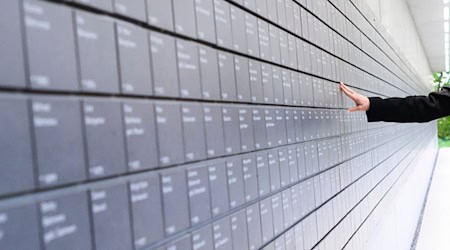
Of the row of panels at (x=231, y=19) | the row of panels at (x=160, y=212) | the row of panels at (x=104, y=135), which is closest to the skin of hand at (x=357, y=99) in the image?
the row of panels at (x=231, y=19)

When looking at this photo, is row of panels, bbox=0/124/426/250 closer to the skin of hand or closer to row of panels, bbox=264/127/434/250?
row of panels, bbox=264/127/434/250

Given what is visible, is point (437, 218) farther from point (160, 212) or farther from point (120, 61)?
point (120, 61)

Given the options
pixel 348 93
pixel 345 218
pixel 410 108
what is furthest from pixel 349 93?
pixel 345 218

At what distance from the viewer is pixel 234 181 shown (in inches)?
34.4

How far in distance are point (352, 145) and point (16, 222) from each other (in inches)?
64.5

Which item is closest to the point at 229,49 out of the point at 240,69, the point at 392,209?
the point at 240,69

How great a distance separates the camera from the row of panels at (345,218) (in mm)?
1203

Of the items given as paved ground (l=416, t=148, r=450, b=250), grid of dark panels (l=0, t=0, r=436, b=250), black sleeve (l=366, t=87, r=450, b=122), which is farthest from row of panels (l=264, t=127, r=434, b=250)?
paved ground (l=416, t=148, r=450, b=250)

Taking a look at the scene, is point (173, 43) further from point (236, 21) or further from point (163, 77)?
point (236, 21)

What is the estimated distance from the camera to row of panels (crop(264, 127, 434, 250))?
120cm

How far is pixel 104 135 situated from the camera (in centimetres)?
54

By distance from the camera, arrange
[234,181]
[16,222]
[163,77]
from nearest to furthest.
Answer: [16,222]
[163,77]
[234,181]

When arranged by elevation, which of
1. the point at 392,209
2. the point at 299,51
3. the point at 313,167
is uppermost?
the point at 299,51

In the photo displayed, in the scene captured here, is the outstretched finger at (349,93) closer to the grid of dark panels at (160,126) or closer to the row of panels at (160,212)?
the grid of dark panels at (160,126)
